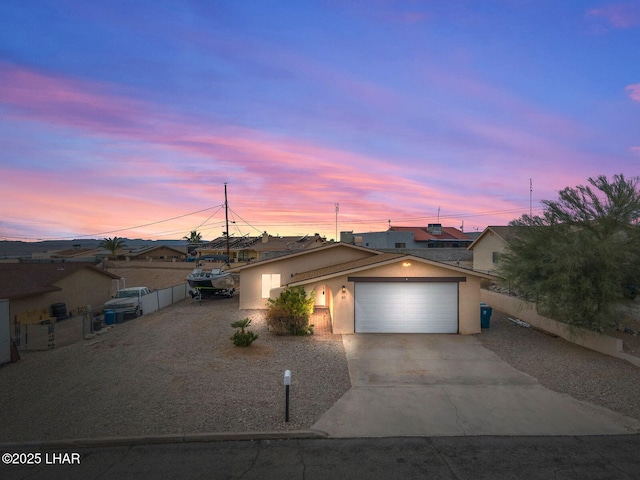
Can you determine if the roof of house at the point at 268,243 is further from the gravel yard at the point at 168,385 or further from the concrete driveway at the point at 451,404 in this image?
the concrete driveway at the point at 451,404

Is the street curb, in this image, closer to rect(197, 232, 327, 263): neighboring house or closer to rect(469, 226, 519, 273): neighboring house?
rect(469, 226, 519, 273): neighboring house

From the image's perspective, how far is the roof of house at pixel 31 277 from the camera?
866 inches

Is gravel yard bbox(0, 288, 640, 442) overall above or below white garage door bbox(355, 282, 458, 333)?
below

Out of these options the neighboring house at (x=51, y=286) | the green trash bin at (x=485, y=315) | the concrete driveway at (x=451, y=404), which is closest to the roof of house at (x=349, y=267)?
the concrete driveway at (x=451, y=404)

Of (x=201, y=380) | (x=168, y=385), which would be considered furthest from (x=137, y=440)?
(x=201, y=380)

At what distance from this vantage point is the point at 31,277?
25.2 m

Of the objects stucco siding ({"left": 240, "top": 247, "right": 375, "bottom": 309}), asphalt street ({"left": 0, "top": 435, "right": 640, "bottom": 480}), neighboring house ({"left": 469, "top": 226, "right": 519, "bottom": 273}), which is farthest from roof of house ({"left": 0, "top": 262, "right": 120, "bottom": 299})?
neighboring house ({"left": 469, "top": 226, "right": 519, "bottom": 273})

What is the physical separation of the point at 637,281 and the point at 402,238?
42.9m

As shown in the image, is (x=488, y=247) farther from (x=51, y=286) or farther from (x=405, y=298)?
(x=51, y=286)

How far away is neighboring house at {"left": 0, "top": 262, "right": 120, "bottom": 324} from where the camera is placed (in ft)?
72.3

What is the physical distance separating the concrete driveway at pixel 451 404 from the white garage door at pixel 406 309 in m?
Result: 3.26

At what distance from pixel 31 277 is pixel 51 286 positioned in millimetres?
1982

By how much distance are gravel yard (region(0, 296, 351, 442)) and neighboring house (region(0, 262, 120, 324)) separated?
351 inches

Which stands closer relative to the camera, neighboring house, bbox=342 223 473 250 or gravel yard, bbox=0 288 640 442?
gravel yard, bbox=0 288 640 442
